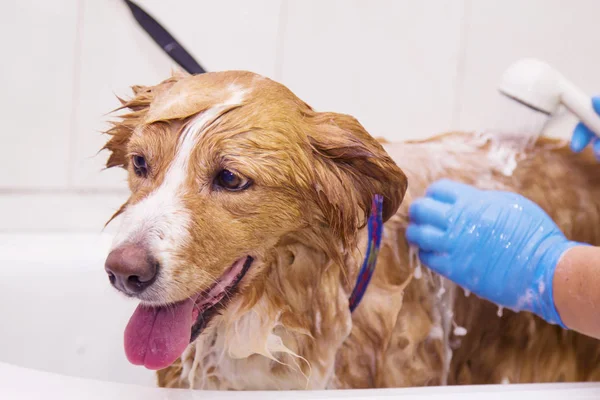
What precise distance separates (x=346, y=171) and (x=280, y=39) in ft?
2.83

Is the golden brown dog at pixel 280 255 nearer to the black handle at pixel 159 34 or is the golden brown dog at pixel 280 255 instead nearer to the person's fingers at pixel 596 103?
the person's fingers at pixel 596 103

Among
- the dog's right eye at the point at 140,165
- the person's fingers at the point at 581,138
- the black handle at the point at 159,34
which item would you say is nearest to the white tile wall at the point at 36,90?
the black handle at the point at 159,34

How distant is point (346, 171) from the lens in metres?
0.99

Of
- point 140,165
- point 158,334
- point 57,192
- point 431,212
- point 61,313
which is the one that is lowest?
point 61,313

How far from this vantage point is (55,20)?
168 centimetres

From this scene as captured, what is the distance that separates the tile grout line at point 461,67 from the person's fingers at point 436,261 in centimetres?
83

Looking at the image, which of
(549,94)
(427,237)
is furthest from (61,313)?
(549,94)

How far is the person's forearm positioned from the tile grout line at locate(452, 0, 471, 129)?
89 cm

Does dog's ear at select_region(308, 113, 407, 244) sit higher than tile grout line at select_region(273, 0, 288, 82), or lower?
lower

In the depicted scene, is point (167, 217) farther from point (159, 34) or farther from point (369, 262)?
point (159, 34)

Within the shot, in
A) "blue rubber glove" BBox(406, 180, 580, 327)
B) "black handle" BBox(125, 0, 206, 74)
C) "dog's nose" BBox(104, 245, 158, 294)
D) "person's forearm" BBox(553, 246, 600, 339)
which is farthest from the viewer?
"black handle" BBox(125, 0, 206, 74)

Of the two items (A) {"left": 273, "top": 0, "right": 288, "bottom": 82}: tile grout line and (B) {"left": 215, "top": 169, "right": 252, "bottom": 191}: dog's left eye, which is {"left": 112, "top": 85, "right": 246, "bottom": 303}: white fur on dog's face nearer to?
(B) {"left": 215, "top": 169, "right": 252, "bottom": 191}: dog's left eye


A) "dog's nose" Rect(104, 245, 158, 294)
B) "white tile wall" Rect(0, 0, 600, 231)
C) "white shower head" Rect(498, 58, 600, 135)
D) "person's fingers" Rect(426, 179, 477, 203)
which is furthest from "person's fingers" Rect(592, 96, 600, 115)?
"dog's nose" Rect(104, 245, 158, 294)

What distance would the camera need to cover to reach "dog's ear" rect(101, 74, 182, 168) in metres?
1.01
